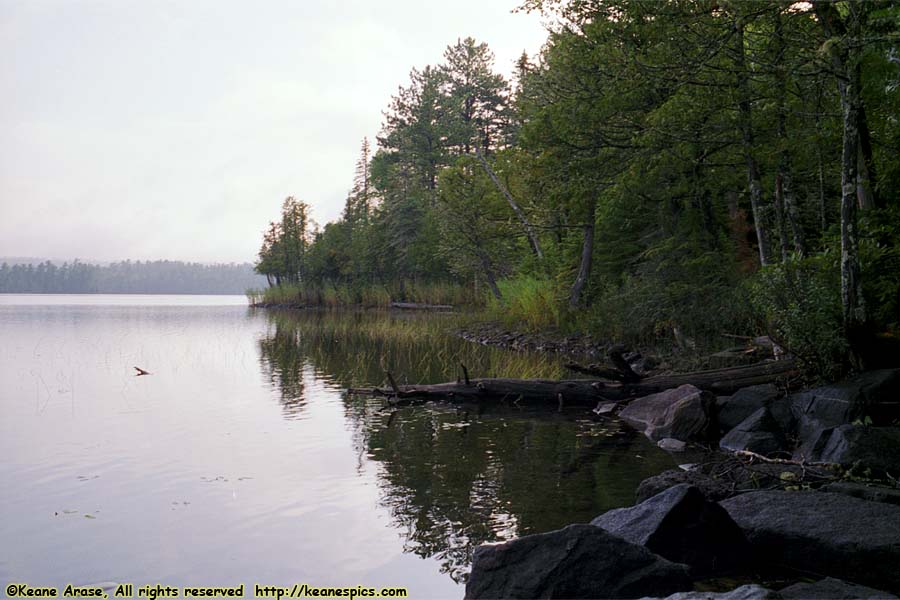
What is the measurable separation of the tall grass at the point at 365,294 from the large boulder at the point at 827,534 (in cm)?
3928

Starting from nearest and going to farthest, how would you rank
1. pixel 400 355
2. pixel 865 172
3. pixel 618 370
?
pixel 865 172, pixel 618 370, pixel 400 355

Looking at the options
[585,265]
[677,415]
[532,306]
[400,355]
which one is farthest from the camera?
[532,306]

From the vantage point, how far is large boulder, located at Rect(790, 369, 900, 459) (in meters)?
8.74

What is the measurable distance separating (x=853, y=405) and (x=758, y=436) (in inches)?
47.2

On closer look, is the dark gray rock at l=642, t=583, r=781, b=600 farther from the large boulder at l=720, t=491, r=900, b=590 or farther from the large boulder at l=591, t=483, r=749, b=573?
the large boulder at l=720, t=491, r=900, b=590

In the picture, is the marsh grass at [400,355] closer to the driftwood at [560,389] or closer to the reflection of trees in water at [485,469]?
the reflection of trees in water at [485,469]

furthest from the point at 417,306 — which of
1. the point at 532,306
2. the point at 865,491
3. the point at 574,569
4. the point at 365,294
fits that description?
the point at 574,569

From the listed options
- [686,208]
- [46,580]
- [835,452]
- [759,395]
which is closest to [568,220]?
[686,208]

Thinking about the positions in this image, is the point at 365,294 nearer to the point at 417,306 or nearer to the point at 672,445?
the point at 417,306

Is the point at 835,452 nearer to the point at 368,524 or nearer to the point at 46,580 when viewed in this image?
the point at 368,524

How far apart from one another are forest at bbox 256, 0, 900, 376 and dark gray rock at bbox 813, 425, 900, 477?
2.26 metres

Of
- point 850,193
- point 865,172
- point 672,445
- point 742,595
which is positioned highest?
point 865,172

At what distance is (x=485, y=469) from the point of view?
29.5 feet

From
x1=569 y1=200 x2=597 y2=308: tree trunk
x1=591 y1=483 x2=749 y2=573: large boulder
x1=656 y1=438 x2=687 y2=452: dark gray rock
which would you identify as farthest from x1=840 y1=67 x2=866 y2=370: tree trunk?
x1=569 y1=200 x2=597 y2=308: tree trunk
